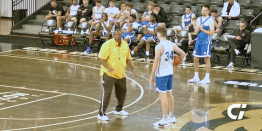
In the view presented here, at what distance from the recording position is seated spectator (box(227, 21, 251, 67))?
14.1 metres

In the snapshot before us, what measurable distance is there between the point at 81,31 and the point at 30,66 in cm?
430

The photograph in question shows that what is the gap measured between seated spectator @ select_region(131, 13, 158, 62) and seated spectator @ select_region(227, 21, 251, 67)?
8.35ft

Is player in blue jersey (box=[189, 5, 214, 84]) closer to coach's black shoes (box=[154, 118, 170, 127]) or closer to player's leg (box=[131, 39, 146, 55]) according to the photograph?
coach's black shoes (box=[154, 118, 170, 127])

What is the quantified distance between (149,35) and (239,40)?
9.99ft

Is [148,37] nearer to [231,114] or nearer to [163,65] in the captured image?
[231,114]

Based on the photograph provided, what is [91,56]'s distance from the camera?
50.3 ft

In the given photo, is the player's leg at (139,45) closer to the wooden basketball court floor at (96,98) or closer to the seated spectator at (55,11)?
the wooden basketball court floor at (96,98)

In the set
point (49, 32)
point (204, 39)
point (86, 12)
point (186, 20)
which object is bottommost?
point (49, 32)

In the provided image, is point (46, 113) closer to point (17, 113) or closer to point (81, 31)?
point (17, 113)

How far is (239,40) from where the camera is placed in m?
14.2

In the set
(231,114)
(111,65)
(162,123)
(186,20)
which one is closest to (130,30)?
(186,20)

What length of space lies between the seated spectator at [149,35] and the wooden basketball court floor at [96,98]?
1310 mm

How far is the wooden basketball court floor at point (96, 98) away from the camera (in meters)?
7.70

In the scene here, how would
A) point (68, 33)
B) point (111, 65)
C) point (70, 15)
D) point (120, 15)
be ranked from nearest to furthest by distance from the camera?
point (111, 65)
point (120, 15)
point (68, 33)
point (70, 15)
